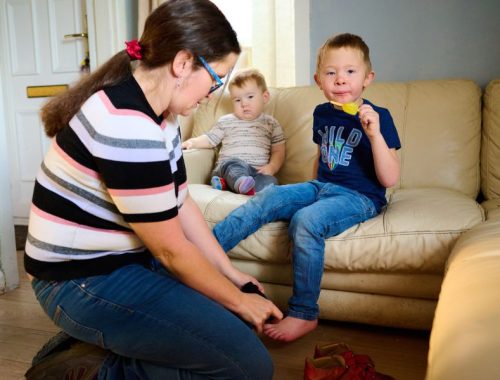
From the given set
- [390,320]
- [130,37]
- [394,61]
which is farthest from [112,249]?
[130,37]

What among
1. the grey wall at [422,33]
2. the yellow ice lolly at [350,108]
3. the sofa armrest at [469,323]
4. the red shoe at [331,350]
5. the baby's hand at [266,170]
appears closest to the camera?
the sofa armrest at [469,323]

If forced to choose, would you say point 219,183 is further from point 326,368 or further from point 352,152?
point 326,368

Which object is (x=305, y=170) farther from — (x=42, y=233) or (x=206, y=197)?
(x=42, y=233)

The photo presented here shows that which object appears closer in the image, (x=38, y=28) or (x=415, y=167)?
(x=415, y=167)

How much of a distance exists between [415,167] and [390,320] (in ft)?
2.42

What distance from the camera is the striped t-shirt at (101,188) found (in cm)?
90

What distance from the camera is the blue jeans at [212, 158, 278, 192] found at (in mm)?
1992

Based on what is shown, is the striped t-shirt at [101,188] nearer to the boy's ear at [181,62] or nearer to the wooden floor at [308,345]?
the boy's ear at [181,62]

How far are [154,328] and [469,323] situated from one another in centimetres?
56

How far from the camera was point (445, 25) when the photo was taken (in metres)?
2.31

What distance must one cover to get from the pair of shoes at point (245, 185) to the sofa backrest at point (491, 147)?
3.21ft

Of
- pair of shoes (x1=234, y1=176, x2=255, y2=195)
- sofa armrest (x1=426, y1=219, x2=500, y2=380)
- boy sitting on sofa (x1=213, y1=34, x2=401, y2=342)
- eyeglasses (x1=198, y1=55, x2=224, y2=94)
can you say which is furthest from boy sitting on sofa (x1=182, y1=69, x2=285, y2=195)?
sofa armrest (x1=426, y1=219, x2=500, y2=380)

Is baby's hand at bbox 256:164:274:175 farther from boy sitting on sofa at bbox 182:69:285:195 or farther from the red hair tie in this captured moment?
the red hair tie

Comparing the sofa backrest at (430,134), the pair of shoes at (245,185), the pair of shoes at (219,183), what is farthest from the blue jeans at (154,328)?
the sofa backrest at (430,134)
